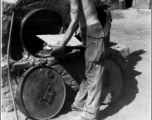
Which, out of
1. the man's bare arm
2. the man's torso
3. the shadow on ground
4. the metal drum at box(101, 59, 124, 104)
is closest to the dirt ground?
the shadow on ground

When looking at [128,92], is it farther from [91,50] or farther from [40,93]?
[40,93]

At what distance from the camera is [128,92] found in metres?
4.82

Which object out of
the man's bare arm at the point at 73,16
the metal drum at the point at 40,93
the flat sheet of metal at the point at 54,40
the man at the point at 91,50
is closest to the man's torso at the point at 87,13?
the man at the point at 91,50

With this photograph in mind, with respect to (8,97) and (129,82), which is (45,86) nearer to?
(8,97)

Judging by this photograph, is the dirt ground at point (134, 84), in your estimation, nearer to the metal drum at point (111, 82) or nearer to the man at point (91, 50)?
the metal drum at point (111, 82)

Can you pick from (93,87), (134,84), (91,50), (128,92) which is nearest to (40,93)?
(93,87)

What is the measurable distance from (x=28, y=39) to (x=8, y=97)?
964 millimetres

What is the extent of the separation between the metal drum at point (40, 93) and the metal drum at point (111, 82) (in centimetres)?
74

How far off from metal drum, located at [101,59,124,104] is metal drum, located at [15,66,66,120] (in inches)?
29.0

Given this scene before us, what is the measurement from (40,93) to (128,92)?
173cm

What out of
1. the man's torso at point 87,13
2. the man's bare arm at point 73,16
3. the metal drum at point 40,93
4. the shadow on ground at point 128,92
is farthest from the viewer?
the shadow on ground at point 128,92

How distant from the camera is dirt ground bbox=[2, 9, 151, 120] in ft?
13.5

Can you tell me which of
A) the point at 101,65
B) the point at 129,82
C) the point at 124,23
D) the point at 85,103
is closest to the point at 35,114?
the point at 85,103

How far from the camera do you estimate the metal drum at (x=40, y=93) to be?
376 cm
